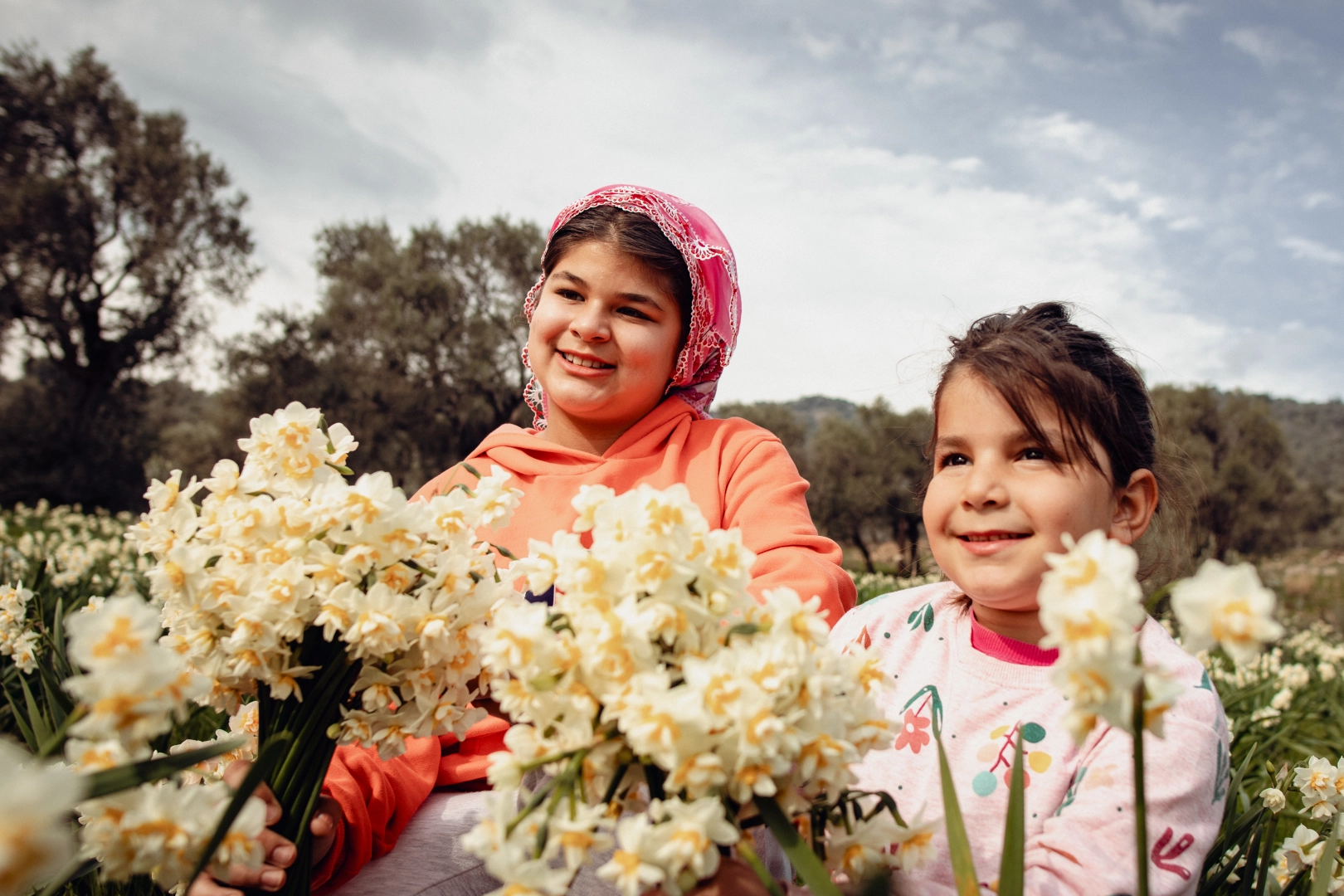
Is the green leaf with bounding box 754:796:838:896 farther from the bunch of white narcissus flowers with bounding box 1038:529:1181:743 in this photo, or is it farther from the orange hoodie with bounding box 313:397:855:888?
the orange hoodie with bounding box 313:397:855:888

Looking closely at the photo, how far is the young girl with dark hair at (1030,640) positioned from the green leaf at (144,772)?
3.32 feet

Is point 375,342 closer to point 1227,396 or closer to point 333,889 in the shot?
point 333,889

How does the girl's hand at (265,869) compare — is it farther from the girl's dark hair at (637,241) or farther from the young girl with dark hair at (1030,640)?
the girl's dark hair at (637,241)

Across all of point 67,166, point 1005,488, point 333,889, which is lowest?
point 333,889

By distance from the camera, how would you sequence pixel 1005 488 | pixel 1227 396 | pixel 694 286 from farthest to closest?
pixel 1227 396 → pixel 694 286 → pixel 1005 488

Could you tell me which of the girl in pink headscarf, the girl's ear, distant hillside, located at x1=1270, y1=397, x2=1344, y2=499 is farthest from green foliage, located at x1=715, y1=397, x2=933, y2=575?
distant hillside, located at x1=1270, y1=397, x2=1344, y2=499

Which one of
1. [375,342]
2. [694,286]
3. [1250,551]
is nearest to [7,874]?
[694,286]

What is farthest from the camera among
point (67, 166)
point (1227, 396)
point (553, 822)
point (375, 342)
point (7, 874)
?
point (1227, 396)

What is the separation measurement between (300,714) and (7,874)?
0.55m

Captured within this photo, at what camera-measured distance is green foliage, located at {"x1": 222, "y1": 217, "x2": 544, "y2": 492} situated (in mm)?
22312

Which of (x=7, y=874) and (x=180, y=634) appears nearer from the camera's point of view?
(x=7, y=874)

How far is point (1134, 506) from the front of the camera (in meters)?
1.72

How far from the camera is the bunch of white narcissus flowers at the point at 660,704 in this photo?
78cm

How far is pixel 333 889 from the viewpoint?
5.31 feet
